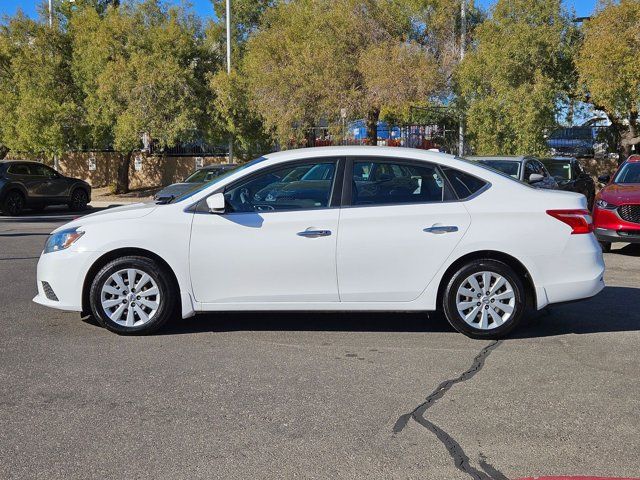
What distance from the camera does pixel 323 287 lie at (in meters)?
6.43

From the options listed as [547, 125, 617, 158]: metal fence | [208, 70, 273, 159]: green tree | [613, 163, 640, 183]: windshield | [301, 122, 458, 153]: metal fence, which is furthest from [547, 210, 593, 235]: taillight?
[208, 70, 273, 159]: green tree

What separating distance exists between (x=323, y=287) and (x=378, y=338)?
0.71m

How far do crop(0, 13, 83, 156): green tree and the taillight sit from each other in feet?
75.3

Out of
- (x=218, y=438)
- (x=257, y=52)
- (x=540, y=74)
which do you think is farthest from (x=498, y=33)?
(x=218, y=438)

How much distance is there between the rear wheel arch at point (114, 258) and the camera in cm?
652

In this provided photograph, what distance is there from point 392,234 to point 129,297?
2418 mm

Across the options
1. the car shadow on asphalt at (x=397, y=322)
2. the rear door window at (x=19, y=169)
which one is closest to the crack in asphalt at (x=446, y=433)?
the car shadow on asphalt at (x=397, y=322)

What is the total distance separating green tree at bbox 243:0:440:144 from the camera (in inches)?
857

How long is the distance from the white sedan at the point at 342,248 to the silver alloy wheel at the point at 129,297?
1 centimetres

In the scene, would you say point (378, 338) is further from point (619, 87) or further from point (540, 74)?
point (540, 74)

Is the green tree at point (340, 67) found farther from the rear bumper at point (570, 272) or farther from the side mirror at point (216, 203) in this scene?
the side mirror at point (216, 203)

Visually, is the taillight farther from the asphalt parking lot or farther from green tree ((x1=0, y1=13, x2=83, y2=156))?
green tree ((x1=0, y1=13, x2=83, y2=156))

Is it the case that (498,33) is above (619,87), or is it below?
above

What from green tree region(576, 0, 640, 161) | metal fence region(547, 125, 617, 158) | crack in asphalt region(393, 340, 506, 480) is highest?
green tree region(576, 0, 640, 161)
